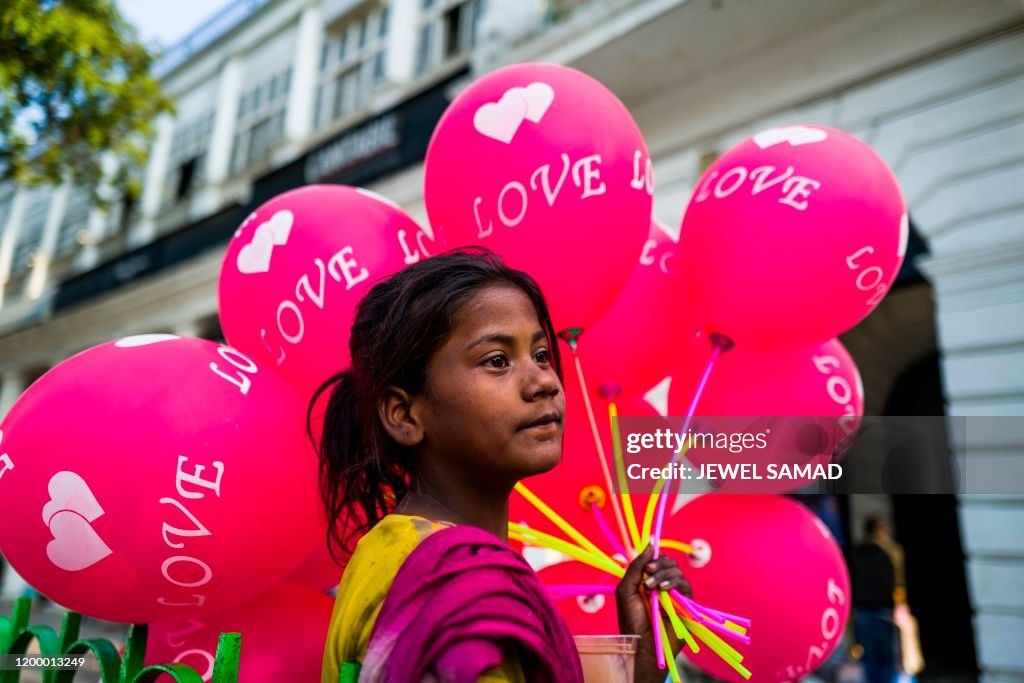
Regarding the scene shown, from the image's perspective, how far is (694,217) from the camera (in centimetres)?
187

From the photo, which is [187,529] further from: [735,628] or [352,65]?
[352,65]

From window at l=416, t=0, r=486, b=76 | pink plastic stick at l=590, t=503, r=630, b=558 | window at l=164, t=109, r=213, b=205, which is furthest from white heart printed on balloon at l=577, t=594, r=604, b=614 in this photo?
window at l=164, t=109, r=213, b=205

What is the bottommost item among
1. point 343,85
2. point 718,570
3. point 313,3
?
point 718,570

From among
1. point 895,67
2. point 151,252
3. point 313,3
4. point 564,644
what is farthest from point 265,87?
point 564,644

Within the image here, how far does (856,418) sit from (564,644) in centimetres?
152

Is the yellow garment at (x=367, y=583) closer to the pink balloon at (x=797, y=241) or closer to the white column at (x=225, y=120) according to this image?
the pink balloon at (x=797, y=241)

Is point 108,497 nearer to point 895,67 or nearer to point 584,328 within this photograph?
point 584,328

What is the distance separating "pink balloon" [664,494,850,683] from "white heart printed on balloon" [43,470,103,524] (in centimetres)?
132

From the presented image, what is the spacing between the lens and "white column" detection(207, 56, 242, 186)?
12.1 m

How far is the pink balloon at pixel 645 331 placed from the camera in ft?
6.08

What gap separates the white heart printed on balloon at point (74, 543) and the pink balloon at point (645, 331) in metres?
1.13

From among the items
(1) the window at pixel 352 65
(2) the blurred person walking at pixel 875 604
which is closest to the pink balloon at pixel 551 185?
(2) the blurred person walking at pixel 875 604

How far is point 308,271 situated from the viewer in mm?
1599

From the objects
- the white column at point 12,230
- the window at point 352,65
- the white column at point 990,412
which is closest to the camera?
the white column at point 990,412
